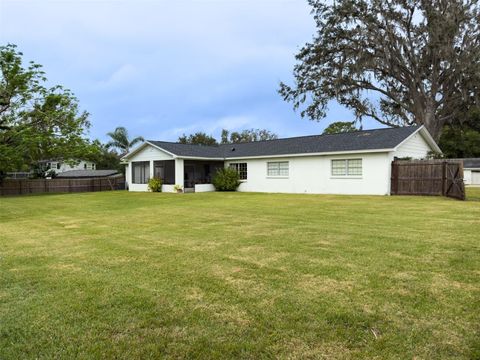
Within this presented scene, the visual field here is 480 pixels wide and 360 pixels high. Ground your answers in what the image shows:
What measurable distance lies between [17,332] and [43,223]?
7.03 metres

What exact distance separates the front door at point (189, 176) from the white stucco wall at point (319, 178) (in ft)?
11.5

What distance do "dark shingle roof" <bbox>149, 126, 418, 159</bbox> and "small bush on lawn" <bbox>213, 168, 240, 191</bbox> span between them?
1418 millimetres

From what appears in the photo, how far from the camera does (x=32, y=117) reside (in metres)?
23.2

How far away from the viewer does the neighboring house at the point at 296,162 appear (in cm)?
1756

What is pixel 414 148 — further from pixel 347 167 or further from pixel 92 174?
pixel 92 174

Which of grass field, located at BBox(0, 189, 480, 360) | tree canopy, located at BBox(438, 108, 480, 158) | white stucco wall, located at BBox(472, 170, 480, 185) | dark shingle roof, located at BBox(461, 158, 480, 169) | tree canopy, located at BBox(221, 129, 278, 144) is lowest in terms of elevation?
grass field, located at BBox(0, 189, 480, 360)

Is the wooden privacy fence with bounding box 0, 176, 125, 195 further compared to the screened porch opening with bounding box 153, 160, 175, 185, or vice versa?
the wooden privacy fence with bounding box 0, 176, 125, 195

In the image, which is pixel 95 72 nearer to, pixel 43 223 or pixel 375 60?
pixel 43 223

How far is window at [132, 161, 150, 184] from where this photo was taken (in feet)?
80.7

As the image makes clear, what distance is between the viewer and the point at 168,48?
18953mm

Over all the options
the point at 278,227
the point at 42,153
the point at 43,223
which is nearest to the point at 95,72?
the point at 42,153

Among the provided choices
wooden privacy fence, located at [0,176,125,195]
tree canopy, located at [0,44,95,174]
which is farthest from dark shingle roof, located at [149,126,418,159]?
wooden privacy fence, located at [0,176,125,195]

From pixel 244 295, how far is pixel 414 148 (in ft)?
61.5

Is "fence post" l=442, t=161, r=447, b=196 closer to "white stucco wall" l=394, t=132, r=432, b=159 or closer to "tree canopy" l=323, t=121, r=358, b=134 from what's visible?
"white stucco wall" l=394, t=132, r=432, b=159
